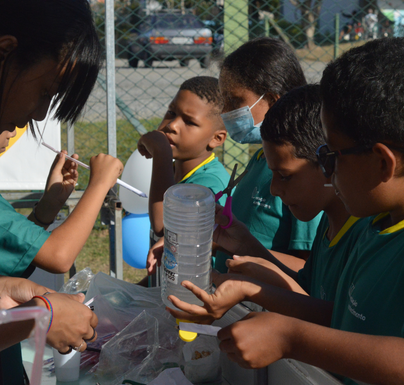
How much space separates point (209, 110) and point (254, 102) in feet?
1.31

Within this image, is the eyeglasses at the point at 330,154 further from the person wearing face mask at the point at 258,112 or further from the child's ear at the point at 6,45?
the child's ear at the point at 6,45

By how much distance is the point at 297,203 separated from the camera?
5.56 feet

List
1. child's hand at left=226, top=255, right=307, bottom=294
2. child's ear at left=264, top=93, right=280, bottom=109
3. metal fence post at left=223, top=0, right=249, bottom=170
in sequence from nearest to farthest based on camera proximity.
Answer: child's hand at left=226, top=255, right=307, bottom=294 → child's ear at left=264, top=93, right=280, bottom=109 → metal fence post at left=223, top=0, right=249, bottom=170

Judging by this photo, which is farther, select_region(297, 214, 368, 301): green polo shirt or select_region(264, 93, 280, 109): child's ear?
select_region(264, 93, 280, 109): child's ear

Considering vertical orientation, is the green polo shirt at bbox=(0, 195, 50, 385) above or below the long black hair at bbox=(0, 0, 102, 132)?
below

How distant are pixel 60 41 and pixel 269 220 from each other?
3.73 feet

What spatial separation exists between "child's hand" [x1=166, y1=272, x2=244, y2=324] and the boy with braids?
110cm

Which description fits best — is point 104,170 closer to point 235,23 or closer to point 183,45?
point 235,23

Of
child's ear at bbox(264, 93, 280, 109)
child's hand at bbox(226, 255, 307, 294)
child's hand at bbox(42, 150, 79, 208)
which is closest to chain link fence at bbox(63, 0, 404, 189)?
child's ear at bbox(264, 93, 280, 109)

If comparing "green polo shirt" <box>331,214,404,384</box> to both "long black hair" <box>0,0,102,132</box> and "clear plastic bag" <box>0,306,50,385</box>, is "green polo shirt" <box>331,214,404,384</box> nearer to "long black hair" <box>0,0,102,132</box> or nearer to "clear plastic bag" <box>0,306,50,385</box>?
"clear plastic bag" <box>0,306,50,385</box>

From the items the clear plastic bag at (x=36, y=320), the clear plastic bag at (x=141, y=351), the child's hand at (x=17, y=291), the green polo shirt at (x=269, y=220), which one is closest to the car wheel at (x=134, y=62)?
the green polo shirt at (x=269, y=220)

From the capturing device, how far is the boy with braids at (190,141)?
7.91 feet

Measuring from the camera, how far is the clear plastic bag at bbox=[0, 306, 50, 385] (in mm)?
697

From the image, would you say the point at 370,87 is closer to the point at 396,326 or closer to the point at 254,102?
the point at 396,326
